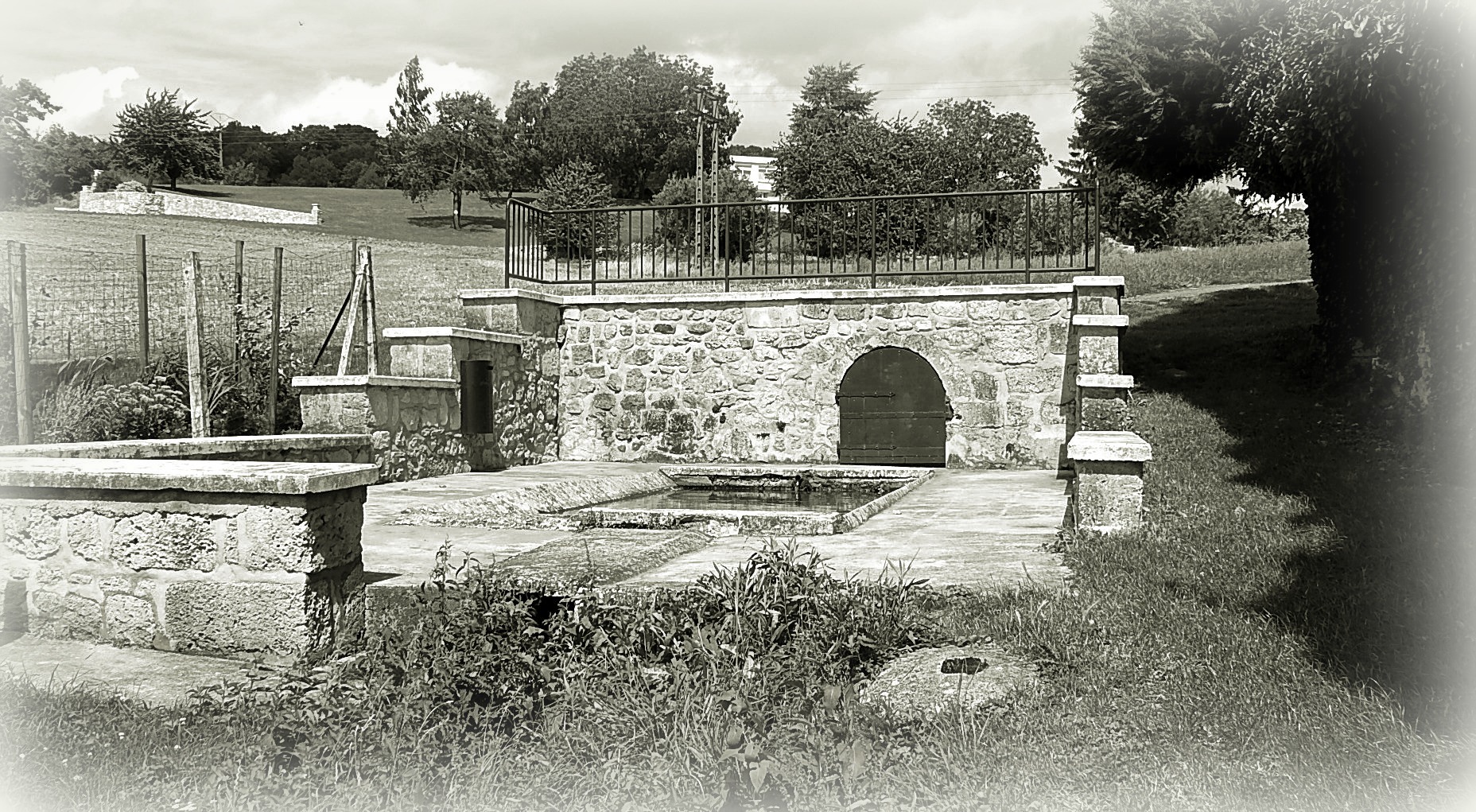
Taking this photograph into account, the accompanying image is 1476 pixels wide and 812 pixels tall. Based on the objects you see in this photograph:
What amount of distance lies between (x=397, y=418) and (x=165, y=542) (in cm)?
573

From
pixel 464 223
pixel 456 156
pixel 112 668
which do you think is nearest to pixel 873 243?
pixel 112 668

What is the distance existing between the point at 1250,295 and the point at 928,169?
1162 inches

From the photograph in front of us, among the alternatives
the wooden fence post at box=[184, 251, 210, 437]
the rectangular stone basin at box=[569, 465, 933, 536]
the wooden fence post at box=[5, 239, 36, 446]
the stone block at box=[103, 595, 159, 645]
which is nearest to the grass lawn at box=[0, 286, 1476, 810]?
the stone block at box=[103, 595, 159, 645]

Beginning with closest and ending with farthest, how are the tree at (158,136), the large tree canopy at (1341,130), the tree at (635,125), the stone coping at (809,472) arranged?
the large tree canopy at (1341,130), the stone coping at (809,472), the tree at (158,136), the tree at (635,125)

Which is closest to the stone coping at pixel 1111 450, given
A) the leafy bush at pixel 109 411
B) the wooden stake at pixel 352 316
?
the wooden stake at pixel 352 316

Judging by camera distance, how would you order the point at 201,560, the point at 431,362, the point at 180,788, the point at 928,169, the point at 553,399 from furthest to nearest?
1. the point at 928,169
2. the point at 553,399
3. the point at 431,362
4. the point at 201,560
5. the point at 180,788

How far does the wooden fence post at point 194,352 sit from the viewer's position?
9.08 meters

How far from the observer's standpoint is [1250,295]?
1873 cm

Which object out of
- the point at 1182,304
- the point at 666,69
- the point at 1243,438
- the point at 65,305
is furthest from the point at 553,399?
the point at 666,69

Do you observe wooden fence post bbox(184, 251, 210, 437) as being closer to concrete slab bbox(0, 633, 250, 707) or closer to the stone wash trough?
the stone wash trough

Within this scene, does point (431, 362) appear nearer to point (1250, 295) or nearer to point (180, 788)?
point (180, 788)

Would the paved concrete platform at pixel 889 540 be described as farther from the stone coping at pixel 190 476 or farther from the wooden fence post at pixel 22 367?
the wooden fence post at pixel 22 367

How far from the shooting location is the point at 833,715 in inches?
A: 125

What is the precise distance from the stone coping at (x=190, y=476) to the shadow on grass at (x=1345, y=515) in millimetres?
3441
